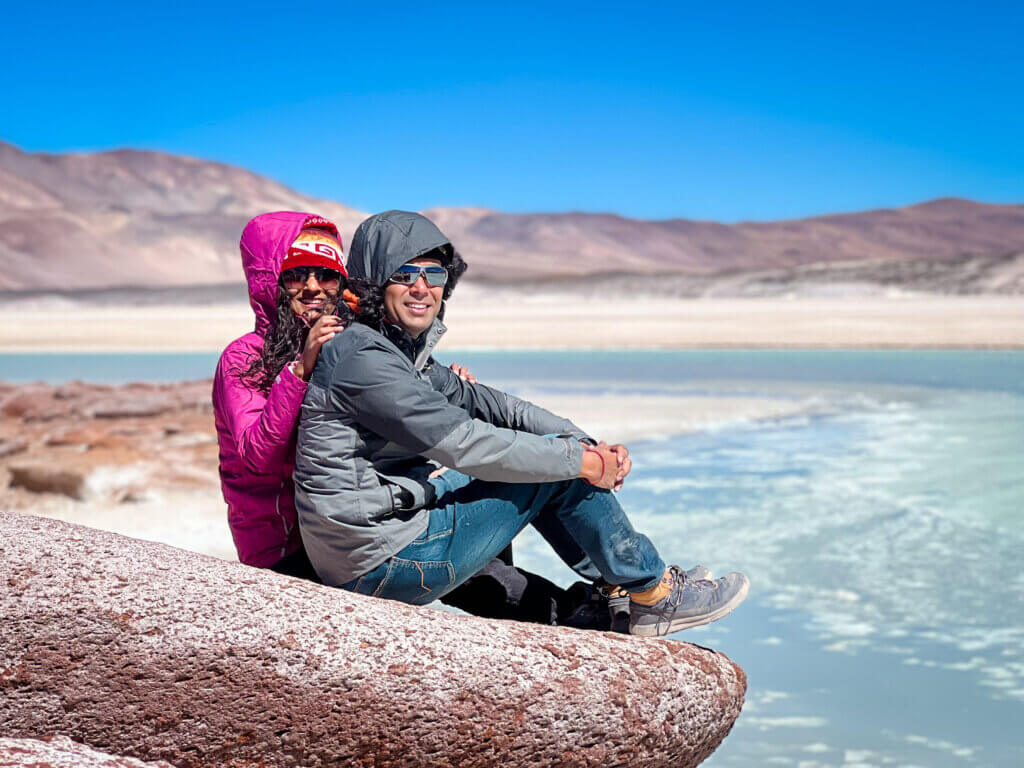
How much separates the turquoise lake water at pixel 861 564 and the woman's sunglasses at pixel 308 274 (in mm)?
2622

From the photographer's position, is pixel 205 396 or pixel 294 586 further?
pixel 205 396

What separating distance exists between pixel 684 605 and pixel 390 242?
1305mm

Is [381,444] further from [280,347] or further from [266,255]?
[266,255]

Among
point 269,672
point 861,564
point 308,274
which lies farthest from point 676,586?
point 861,564

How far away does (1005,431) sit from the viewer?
11.8m

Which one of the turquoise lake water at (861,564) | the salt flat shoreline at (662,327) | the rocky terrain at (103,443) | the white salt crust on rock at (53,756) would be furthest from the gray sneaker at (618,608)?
the salt flat shoreline at (662,327)

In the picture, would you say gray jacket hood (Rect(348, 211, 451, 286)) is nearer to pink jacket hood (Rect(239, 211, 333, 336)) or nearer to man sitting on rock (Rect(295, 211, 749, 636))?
man sitting on rock (Rect(295, 211, 749, 636))

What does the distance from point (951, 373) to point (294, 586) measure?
18.0m

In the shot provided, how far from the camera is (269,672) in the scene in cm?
251

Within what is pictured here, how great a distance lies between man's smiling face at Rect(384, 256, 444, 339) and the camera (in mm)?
2873

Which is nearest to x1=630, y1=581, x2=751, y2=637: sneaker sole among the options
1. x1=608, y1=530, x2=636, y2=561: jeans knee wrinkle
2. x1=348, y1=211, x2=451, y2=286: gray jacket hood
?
x1=608, y1=530, x2=636, y2=561: jeans knee wrinkle

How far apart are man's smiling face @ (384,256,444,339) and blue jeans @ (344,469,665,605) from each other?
0.42 meters

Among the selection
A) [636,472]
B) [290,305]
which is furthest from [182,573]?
[636,472]

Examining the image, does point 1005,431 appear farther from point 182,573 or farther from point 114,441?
point 182,573
